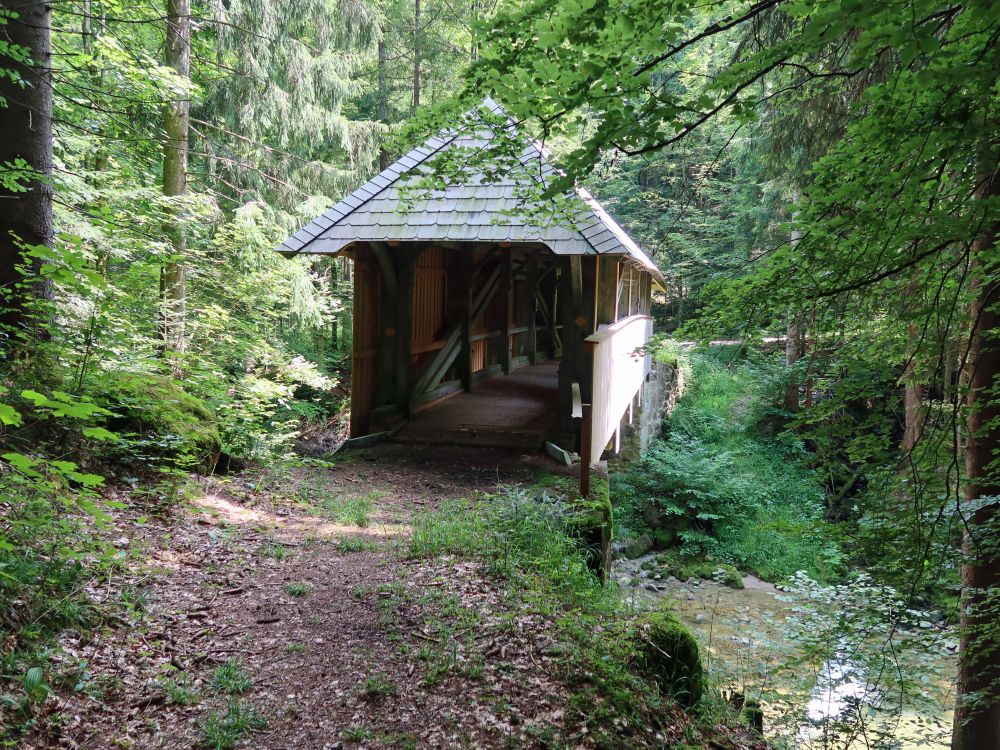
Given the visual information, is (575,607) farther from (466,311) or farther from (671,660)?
(466,311)

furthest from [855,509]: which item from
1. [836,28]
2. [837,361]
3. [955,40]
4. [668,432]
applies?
[668,432]

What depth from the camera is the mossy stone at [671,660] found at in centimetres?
391

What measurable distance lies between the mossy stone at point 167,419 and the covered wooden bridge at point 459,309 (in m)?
2.39

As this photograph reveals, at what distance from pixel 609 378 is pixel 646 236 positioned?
326 centimetres

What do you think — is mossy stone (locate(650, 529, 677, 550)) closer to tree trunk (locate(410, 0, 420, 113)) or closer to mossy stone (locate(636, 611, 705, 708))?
mossy stone (locate(636, 611, 705, 708))

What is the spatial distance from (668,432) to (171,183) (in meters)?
15.0

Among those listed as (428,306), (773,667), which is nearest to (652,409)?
(428,306)

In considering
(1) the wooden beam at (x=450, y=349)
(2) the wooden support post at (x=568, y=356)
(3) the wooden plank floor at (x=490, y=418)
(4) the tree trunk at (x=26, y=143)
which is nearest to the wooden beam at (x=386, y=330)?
(1) the wooden beam at (x=450, y=349)

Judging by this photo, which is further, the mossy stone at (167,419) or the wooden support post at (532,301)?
the wooden support post at (532,301)

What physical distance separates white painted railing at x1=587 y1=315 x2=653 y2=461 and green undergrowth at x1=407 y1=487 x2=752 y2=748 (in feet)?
5.44

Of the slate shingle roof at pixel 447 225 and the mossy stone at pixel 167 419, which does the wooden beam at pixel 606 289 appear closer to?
the slate shingle roof at pixel 447 225

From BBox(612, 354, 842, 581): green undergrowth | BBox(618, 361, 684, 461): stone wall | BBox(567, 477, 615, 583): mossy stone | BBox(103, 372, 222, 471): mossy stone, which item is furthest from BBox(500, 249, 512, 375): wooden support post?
BBox(103, 372, 222, 471): mossy stone

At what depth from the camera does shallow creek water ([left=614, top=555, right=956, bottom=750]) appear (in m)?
4.72

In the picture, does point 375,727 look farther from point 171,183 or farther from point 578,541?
point 171,183
